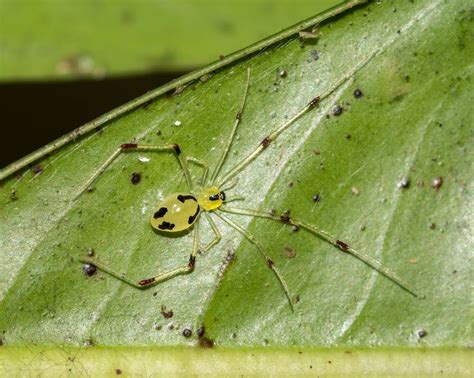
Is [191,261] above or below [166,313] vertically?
above

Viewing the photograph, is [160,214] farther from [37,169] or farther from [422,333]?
[422,333]

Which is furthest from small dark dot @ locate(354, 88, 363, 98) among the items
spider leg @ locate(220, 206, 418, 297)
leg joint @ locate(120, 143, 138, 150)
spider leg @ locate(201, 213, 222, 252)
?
leg joint @ locate(120, 143, 138, 150)

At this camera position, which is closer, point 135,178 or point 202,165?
point 135,178

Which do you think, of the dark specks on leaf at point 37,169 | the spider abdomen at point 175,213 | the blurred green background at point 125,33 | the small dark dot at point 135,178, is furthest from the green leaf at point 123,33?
the dark specks on leaf at point 37,169

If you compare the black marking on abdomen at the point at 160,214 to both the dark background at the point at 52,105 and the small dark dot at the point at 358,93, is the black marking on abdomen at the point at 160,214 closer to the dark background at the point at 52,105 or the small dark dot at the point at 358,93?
the small dark dot at the point at 358,93

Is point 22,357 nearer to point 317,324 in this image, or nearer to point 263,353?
point 263,353

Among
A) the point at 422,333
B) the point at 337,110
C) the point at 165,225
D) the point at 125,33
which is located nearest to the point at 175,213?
the point at 165,225
